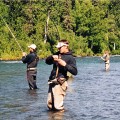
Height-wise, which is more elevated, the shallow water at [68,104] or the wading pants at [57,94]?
the wading pants at [57,94]

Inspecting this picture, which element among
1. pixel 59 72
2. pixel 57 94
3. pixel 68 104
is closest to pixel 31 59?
pixel 68 104

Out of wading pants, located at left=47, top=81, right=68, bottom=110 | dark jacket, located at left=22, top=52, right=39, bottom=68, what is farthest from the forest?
wading pants, located at left=47, top=81, right=68, bottom=110

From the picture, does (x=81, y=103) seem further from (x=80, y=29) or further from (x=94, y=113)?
(x=80, y=29)

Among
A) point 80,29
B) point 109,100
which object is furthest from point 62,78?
point 80,29

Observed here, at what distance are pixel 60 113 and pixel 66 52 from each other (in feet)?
5.94

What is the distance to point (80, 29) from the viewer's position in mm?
94688

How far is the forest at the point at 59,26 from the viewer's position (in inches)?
3063

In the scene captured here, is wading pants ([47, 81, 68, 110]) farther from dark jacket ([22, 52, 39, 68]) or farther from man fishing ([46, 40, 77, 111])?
dark jacket ([22, 52, 39, 68])

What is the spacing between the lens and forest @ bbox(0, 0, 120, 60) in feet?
255

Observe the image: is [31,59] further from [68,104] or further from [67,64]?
[67,64]

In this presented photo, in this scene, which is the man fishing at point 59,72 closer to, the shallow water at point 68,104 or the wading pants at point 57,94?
the wading pants at point 57,94

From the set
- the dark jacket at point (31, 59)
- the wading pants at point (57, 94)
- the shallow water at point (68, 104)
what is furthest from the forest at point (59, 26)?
the wading pants at point (57, 94)

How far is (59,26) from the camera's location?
8756 centimetres

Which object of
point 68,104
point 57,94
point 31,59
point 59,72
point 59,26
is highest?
point 59,26
